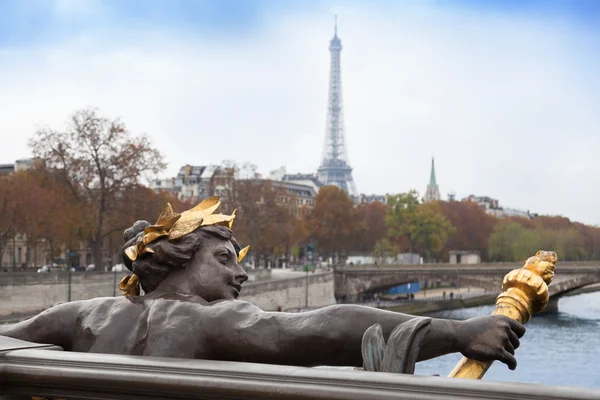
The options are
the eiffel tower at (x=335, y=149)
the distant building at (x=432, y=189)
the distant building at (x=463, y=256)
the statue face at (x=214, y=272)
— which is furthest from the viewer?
the eiffel tower at (x=335, y=149)

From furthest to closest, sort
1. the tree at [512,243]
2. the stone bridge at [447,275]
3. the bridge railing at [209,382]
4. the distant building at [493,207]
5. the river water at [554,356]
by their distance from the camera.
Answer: the distant building at [493,207] → the tree at [512,243] → the stone bridge at [447,275] → the river water at [554,356] → the bridge railing at [209,382]

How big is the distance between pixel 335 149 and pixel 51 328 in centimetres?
14811

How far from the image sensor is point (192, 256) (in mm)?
3219

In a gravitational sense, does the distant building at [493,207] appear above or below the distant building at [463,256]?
above

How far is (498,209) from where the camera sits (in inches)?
5482

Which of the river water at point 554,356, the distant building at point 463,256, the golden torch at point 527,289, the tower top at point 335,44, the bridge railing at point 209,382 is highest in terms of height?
the tower top at point 335,44

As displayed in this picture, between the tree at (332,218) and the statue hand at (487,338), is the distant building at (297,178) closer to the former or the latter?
the tree at (332,218)

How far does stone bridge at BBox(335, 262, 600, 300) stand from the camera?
50.5m

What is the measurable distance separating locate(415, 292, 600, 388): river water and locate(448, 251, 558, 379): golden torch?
15.9 metres

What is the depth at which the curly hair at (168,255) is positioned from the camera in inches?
126

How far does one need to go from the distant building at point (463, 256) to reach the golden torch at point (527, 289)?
2968 inches

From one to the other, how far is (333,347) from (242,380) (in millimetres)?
393

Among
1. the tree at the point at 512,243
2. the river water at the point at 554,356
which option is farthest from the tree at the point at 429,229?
the river water at the point at 554,356

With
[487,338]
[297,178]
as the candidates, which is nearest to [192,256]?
[487,338]
